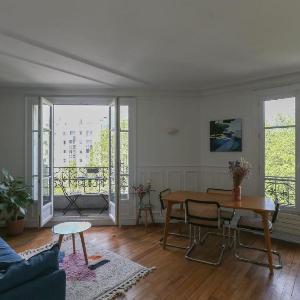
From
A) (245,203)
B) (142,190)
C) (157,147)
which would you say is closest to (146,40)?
(245,203)

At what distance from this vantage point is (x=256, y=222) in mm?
3234

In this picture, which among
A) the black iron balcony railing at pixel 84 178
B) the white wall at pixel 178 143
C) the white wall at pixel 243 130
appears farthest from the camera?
the black iron balcony railing at pixel 84 178

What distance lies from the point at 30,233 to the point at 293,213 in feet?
14.3

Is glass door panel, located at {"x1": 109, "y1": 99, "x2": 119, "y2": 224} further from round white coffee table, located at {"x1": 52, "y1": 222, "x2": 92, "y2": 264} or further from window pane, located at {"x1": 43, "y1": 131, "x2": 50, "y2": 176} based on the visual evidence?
round white coffee table, located at {"x1": 52, "y1": 222, "x2": 92, "y2": 264}

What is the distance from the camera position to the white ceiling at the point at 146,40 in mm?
2059

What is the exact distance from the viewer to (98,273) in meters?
2.84

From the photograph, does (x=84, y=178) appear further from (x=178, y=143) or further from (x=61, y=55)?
(x=61, y=55)

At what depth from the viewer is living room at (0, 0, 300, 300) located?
88.2 inches

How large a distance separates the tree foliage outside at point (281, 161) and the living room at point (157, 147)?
0.05 ft

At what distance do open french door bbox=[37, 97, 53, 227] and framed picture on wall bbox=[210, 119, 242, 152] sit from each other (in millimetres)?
3131

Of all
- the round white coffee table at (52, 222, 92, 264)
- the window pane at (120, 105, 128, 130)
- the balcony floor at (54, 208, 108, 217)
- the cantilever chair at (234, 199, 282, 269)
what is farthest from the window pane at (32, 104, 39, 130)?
the cantilever chair at (234, 199, 282, 269)

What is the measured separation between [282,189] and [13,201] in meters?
4.35

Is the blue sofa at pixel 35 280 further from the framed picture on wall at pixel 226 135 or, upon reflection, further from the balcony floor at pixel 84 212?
the balcony floor at pixel 84 212

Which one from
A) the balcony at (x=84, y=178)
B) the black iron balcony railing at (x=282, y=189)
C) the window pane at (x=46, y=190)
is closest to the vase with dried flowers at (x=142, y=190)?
the window pane at (x=46, y=190)
